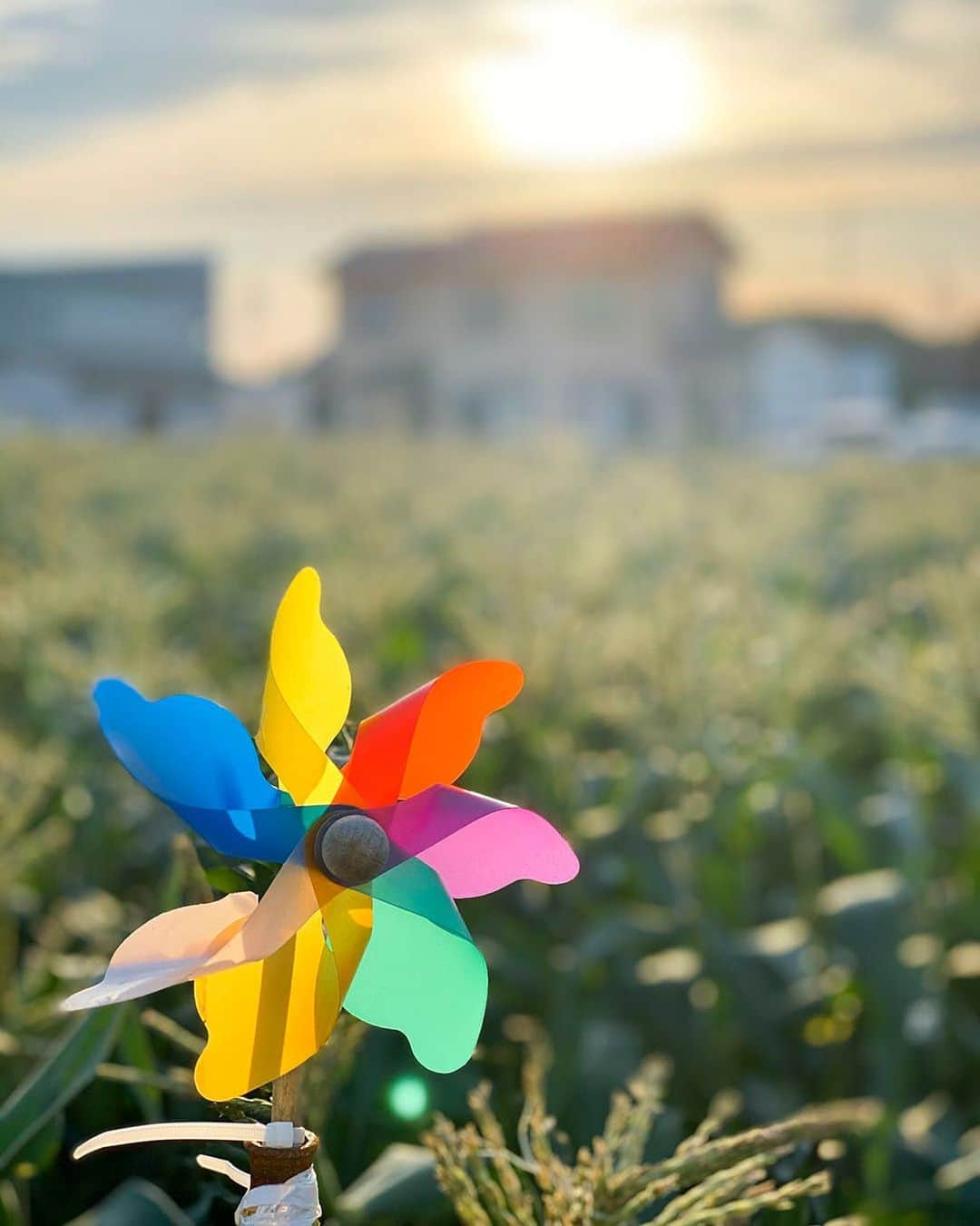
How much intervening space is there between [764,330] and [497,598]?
165 ft

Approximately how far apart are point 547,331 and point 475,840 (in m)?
47.8

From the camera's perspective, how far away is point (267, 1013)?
3.32 feet

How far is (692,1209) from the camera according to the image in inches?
46.1

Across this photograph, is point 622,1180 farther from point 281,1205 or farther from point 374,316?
point 374,316

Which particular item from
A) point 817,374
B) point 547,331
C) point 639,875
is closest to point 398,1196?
point 639,875

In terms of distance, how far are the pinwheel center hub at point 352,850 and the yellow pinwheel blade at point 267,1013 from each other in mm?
44

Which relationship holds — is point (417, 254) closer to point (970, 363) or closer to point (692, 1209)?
point (970, 363)

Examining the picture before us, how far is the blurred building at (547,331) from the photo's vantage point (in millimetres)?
47219

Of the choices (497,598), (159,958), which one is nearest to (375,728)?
(159,958)

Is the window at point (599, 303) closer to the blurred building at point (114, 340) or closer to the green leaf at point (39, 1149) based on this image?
the blurred building at point (114, 340)

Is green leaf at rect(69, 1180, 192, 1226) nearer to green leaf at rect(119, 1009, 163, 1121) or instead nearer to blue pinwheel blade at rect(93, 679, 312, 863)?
green leaf at rect(119, 1009, 163, 1121)

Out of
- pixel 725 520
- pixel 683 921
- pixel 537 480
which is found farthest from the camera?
pixel 537 480

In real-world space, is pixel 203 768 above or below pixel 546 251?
above

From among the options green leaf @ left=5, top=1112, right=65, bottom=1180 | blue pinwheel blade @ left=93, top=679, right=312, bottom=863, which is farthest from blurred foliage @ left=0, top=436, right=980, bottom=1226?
blue pinwheel blade @ left=93, top=679, right=312, bottom=863
